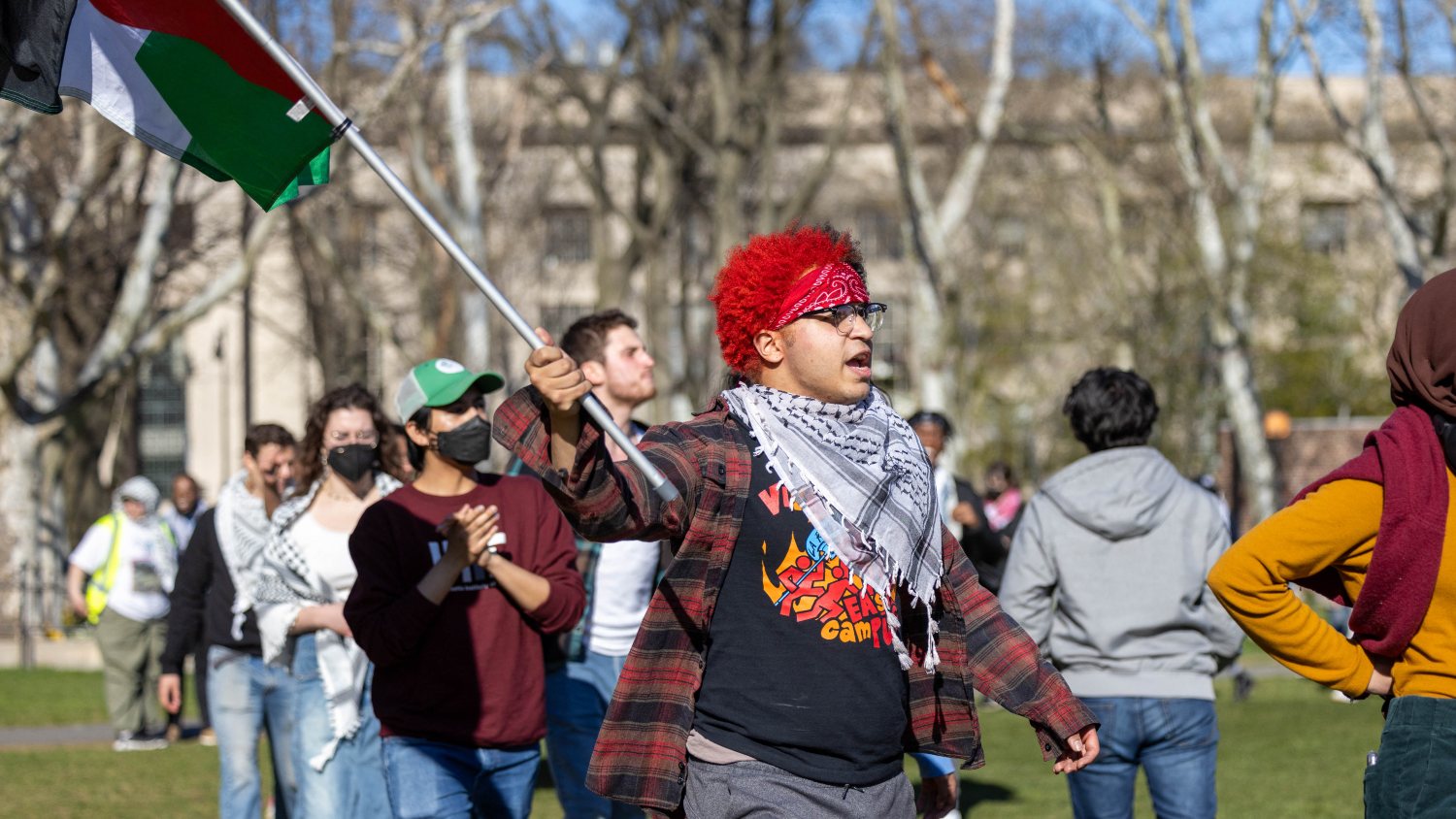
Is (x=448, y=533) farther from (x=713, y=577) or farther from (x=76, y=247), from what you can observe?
(x=76, y=247)

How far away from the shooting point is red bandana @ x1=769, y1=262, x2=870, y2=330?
13.1ft

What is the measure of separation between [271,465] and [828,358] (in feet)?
14.0

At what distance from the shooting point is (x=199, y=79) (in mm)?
4379

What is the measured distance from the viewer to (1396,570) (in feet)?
12.3

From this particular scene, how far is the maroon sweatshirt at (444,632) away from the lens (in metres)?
5.31

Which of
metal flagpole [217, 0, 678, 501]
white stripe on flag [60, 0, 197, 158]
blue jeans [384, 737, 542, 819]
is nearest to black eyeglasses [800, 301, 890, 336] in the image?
metal flagpole [217, 0, 678, 501]

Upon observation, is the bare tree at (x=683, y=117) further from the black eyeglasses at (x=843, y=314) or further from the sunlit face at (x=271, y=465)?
the black eyeglasses at (x=843, y=314)

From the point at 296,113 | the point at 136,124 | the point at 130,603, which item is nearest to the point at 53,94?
the point at 136,124

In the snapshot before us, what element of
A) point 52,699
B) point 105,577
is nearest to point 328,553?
point 105,577

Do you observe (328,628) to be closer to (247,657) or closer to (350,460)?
(350,460)

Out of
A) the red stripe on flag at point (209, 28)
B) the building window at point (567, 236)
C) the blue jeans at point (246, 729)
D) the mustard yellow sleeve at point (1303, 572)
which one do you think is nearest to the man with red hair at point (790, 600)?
the mustard yellow sleeve at point (1303, 572)

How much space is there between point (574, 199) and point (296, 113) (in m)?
41.9

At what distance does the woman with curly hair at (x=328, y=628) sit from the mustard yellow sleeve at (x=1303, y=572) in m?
3.22

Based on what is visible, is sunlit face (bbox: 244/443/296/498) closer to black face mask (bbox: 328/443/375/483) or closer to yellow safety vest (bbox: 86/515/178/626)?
black face mask (bbox: 328/443/375/483)
